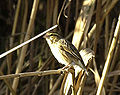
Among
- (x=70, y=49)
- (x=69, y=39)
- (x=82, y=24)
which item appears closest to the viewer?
(x=70, y=49)

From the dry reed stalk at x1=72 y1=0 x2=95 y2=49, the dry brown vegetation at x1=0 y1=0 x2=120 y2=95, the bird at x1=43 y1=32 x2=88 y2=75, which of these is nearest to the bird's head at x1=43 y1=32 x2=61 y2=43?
the bird at x1=43 y1=32 x2=88 y2=75

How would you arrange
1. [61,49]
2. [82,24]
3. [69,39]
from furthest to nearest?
[69,39], [82,24], [61,49]

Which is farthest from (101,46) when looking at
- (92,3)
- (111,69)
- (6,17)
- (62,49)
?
(6,17)

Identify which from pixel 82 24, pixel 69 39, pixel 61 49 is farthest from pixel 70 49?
pixel 69 39

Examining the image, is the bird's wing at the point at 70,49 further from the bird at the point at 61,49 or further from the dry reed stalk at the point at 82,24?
the dry reed stalk at the point at 82,24

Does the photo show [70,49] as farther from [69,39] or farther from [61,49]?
[69,39]

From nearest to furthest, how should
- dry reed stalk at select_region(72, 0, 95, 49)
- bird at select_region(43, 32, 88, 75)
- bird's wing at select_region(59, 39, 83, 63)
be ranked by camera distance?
bird's wing at select_region(59, 39, 83, 63)
bird at select_region(43, 32, 88, 75)
dry reed stalk at select_region(72, 0, 95, 49)

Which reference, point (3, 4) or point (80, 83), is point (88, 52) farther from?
point (3, 4)

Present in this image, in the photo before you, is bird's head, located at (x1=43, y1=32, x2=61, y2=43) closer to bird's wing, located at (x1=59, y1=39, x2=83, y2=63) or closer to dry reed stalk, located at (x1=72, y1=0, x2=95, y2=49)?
bird's wing, located at (x1=59, y1=39, x2=83, y2=63)

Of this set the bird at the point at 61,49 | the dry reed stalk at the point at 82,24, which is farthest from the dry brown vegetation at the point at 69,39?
the bird at the point at 61,49

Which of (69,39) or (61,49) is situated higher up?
(69,39)
